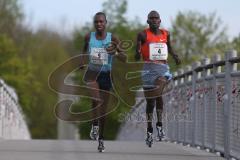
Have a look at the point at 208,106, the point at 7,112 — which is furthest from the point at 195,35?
the point at 208,106

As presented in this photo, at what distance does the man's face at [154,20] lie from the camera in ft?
48.3

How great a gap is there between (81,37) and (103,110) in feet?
248

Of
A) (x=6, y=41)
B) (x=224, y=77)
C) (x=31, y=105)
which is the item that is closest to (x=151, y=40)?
(x=224, y=77)

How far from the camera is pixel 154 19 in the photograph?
48.4 ft

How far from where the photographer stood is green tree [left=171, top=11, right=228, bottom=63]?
84.4 m

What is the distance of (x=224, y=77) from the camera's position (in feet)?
46.8

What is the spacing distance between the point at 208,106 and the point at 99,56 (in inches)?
110

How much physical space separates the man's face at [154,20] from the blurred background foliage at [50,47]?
186 ft

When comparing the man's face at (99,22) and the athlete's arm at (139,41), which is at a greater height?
the man's face at (99,22)

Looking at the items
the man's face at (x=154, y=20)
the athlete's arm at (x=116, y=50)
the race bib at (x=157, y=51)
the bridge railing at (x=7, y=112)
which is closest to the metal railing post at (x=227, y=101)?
the race bib at (x=157, y=51)

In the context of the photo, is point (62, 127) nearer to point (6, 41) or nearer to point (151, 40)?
point (6, 41)

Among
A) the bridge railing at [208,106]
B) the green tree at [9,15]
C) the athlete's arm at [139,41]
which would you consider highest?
the green tree at [9,15]

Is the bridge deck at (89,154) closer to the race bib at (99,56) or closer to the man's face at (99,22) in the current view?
the race bib at (99,56)

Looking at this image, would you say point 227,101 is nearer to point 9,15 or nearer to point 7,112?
point 7,112
